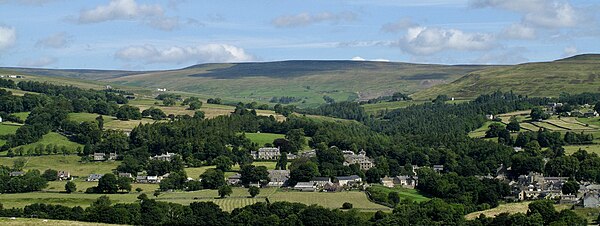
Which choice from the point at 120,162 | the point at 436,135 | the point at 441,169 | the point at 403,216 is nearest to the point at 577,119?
the point at 436,135

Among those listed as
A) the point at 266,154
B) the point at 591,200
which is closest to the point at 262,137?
the point at 266,154

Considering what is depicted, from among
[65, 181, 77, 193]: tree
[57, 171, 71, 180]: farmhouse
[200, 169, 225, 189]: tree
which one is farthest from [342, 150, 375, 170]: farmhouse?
[65, 181, 77, 193]: tree

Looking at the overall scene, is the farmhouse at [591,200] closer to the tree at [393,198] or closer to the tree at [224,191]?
the tree at [393,198]

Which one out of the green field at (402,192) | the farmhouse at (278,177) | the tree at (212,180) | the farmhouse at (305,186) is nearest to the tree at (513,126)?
the green field at (402,192)

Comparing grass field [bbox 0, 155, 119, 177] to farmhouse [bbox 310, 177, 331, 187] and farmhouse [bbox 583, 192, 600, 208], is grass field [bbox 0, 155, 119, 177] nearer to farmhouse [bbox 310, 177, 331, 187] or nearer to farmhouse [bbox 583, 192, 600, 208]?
farmhouse [bbox 310, 177, 331, 187]

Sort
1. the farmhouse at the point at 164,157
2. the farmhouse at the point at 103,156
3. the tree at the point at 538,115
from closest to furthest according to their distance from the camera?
the farmhouse at the point at 164,157, the farmhouse at the point at 103,156, the tree at the point at 538,115

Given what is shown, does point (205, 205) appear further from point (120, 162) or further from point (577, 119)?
point (577, 119)
